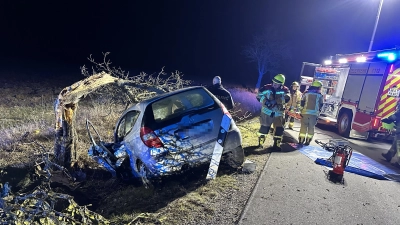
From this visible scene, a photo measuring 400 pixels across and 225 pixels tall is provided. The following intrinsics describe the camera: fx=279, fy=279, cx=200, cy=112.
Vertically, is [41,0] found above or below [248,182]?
above

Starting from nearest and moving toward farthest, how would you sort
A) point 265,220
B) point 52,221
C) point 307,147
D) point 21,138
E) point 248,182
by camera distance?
point 52,221
point 265,220
point 248,182
point 21,138
point 307,147

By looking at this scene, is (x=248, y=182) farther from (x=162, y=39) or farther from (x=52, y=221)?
(x=162, y=39)

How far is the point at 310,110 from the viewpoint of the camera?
6.86m

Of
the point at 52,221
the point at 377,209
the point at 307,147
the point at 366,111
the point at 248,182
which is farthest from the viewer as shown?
the point at 366,111

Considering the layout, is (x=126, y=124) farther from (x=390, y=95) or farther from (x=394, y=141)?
(x=390, y=95)

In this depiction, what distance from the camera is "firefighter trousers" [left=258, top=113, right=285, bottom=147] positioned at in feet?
20.5

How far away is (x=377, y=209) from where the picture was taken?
3.73 meters

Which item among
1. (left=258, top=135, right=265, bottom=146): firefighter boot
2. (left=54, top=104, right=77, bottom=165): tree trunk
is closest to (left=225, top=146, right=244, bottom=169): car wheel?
(left=258, top=135, right=265, bottom=146): firefighter boot

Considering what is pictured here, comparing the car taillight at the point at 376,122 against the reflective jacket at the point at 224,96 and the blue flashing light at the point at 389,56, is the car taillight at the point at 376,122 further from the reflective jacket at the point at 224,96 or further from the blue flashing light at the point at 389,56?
the reflective jacket at the point at 224,96

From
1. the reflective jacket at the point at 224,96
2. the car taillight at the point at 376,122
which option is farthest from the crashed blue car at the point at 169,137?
the car taillight at the point at 376,122

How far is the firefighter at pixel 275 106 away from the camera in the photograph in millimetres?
6234

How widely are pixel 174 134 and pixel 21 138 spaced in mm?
3981

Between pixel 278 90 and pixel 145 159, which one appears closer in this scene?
pixel 145 159

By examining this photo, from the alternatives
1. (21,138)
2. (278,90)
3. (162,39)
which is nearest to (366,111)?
(278,90)
